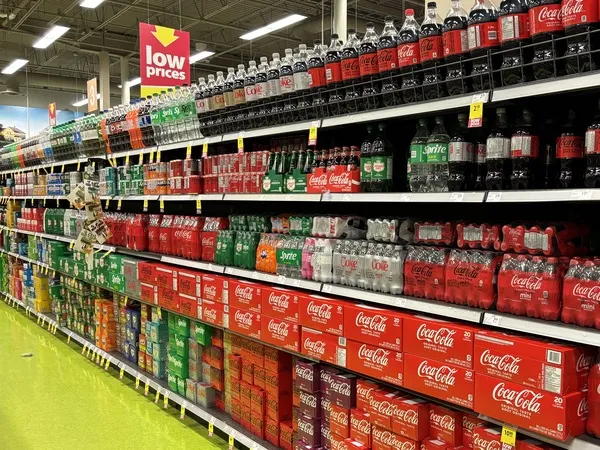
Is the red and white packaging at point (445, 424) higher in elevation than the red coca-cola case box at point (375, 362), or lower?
lower

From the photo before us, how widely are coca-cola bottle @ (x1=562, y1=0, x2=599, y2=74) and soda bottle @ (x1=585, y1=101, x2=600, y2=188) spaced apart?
21 centimetres

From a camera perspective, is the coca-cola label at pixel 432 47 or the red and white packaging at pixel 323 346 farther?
the red and white packaging at pixel 323 346

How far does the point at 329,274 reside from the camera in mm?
3049

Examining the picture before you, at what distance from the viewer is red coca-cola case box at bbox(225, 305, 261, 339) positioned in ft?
11.4

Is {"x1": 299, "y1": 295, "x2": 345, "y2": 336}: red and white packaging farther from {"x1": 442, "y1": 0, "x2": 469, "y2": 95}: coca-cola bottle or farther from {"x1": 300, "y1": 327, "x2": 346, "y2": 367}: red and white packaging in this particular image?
{"x1": 442, "y1": 0, "x2": 469, "y2": 95}: coca-cola bottle

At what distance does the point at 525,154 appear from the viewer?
2182 millimetres

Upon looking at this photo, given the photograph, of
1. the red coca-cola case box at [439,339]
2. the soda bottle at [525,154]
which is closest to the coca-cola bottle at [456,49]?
the soda bottle at [525,154]

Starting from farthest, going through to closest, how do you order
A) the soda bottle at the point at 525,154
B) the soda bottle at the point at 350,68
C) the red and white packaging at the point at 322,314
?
1. the red and white packaging at the point at 322,314
2. the soda bottle at the point at 350,68
3. the soda bottle at the point at 525,154

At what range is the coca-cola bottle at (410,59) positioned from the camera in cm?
245

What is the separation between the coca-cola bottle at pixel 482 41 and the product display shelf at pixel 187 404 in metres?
2.46

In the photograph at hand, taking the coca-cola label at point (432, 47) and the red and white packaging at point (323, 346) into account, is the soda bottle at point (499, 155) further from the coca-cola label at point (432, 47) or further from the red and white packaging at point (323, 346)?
the red and white packaging at point (323, 346)

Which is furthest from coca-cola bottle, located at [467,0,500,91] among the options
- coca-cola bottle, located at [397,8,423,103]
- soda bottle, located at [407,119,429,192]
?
soda bottle, located at [407,119,429,192]

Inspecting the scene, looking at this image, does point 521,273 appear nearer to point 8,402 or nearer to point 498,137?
point 498,137

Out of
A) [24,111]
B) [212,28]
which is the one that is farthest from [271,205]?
[24,111]
